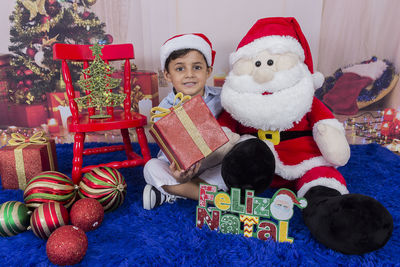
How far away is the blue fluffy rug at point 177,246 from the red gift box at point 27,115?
119cm

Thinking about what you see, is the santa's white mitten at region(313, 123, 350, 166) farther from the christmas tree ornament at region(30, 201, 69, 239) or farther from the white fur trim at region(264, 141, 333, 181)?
the christmas tree ornament at region(30, 201, 69, 239)

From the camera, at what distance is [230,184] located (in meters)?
0.88

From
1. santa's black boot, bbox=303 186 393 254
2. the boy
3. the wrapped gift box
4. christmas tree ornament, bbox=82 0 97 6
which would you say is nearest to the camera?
santa's black boot, bbox=303 186 393 254

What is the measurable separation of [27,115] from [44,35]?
1.81 ft

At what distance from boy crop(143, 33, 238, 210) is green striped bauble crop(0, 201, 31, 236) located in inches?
15.5

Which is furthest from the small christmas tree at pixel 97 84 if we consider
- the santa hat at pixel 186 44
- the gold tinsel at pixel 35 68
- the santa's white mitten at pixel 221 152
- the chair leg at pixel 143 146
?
the gold tinsel at pixel 35 68

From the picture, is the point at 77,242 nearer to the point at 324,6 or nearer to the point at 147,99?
the point at 147,99

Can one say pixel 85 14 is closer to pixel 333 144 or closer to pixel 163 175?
pixel 163 175

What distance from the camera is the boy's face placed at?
4.18 feet

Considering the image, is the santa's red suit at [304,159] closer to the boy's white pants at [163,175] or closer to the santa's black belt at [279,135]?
the santa's black belt at [279,135]

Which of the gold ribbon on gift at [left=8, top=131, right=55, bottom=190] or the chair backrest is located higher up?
the chair backrest

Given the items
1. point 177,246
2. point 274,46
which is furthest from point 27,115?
point 274,46

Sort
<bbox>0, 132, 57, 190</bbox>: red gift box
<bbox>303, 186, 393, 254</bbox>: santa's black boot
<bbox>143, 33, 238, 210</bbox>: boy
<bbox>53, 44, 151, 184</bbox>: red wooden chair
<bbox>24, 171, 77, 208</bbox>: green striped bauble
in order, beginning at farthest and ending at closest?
<bbox>0, 132, 57, 190</bbox>: red gift box → <bbox>53, 44, 151, 184</bbox>: red wooden chair → <bbox>143, 33, 238, 210</bbox>: boy → <bbox>24, 171, 77, 208</bbox>: green striped bauble → <bbox>303, 186, 393, 254</bbox>: santa's black boot

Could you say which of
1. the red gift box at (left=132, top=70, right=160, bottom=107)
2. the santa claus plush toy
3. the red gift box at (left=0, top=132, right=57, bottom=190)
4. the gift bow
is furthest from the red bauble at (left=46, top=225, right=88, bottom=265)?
the red gift box at (left=132, top=70, right=160, bottom=107)
